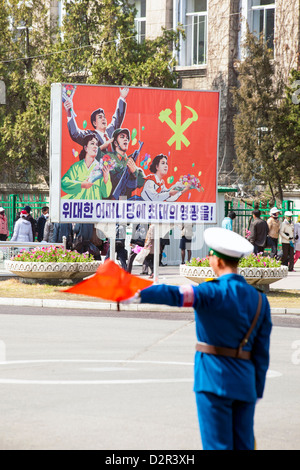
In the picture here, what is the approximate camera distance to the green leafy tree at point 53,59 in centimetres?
3416

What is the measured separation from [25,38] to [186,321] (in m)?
25.4

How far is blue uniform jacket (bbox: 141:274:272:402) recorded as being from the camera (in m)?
4.60

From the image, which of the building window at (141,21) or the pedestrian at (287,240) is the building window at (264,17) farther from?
the pedestrian at (287,240)

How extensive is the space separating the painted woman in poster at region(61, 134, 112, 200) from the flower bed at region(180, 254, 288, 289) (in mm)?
3106

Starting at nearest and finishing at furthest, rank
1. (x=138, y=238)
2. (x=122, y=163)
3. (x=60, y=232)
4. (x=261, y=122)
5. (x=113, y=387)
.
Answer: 1. (x=113, y=387)
2. (x=122, y=163)
3. (x=138, y=238)
4. (x=60, y=232)
5. (x=261, y=122)

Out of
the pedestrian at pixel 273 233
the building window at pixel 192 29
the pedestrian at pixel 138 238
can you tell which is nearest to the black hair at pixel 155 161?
the pedestrian at pixel 138 238

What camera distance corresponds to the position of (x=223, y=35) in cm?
3575

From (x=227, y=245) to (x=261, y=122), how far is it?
89.0ft

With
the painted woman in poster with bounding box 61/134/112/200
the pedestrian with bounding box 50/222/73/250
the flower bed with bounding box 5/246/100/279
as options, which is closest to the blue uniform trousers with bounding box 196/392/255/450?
the flower bed with bounding box 5/246/100/279

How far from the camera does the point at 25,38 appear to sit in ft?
123

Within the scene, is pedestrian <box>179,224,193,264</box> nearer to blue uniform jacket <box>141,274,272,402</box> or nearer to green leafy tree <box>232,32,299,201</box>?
green leafy tree <box>232,32,299,201</box>

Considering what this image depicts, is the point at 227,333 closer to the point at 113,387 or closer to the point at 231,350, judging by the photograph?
the point at 231,350

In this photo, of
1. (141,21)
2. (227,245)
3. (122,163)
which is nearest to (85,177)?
(122,163)

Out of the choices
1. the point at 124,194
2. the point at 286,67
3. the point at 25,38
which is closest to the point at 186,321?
the point at 124,194
